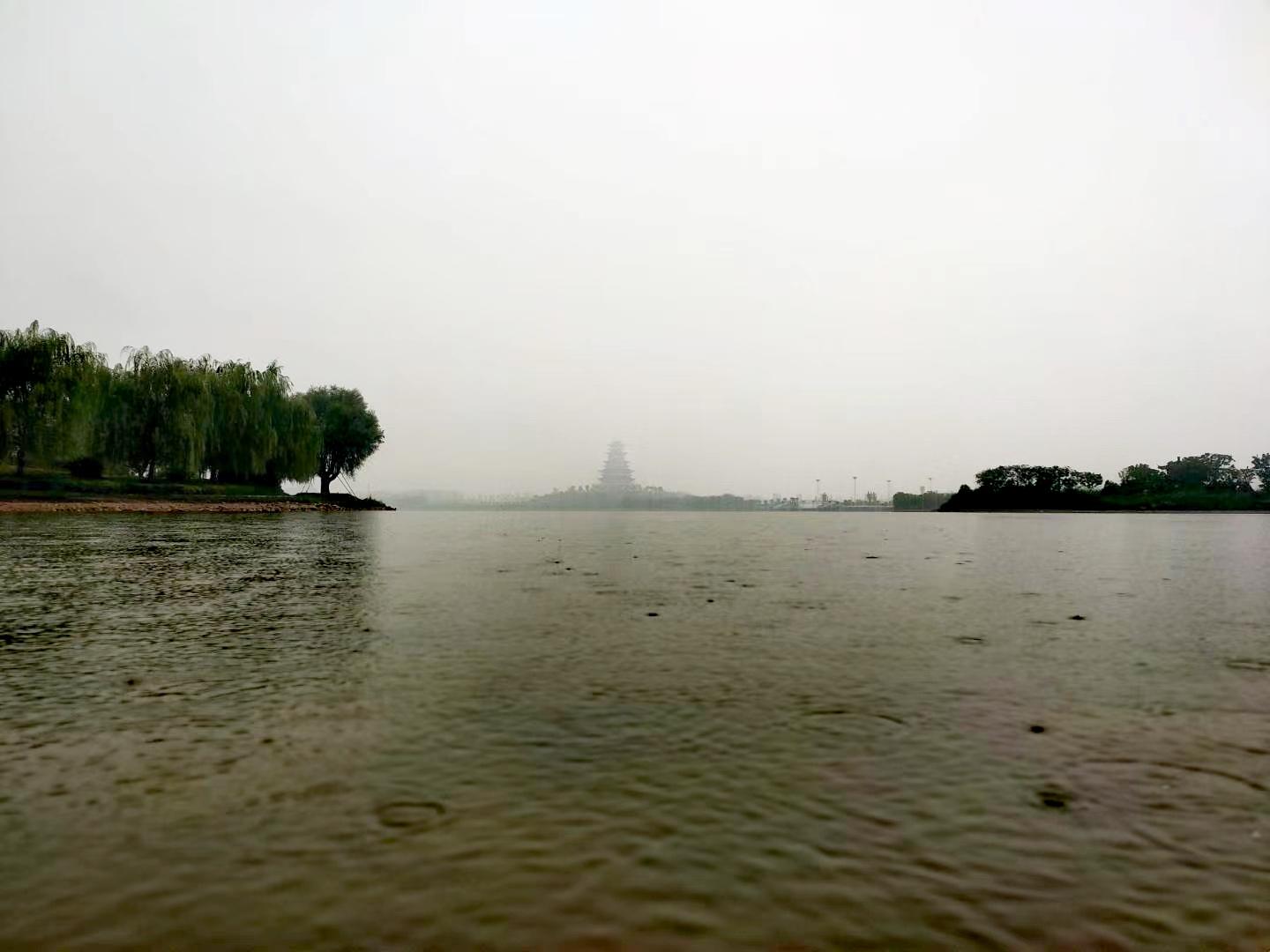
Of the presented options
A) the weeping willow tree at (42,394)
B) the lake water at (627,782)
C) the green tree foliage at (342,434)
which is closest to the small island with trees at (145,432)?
the weeping willow tree at (42,394)

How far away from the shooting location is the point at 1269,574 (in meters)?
23.8

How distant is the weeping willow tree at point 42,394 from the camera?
59.2m

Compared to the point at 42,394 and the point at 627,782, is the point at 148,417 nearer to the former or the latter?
the point at 42,394

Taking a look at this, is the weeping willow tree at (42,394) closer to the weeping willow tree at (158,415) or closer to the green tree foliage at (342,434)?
the weeping willow tree at (158,415)

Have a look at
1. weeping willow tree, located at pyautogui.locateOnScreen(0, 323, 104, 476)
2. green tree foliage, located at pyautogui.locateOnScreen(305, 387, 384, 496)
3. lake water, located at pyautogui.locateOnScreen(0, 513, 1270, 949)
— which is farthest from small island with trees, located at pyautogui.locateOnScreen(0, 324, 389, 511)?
lake water, located at pyautogui.locateOnScreen(0, 513, 1270, 949)

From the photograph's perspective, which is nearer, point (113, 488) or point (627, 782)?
point (627, 782)

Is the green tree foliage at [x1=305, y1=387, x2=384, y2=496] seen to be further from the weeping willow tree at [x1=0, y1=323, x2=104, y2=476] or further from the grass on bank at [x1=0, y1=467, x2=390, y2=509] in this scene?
the weeping willow tree at [x1=0, y1=323, x2=104, y2=476]

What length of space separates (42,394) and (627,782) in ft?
244

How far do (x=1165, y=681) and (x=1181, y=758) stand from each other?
349 cm

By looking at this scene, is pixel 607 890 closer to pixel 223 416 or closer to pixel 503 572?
pixel 503 572

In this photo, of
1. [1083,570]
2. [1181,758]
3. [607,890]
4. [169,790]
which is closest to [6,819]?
[169,790]

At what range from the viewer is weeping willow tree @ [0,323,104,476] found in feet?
194

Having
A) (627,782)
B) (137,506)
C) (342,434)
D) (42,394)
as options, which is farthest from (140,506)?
(627,782)

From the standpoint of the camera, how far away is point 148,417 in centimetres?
6900
